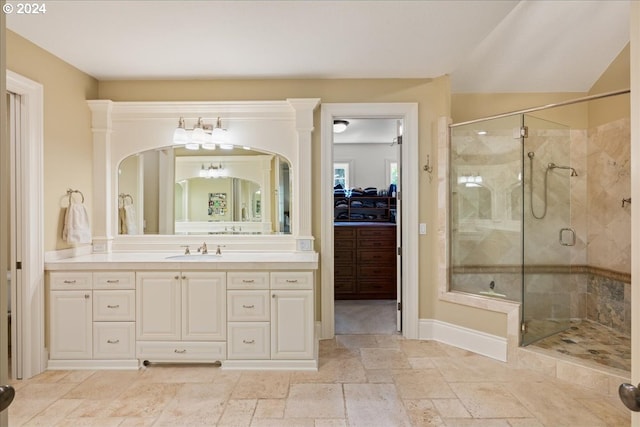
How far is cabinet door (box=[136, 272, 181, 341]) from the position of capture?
2.82 meters

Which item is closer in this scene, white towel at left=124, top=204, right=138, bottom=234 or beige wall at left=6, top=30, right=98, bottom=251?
beige wall at left=6, top=30, right=98, bottom=251

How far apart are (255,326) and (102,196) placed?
2.05 m

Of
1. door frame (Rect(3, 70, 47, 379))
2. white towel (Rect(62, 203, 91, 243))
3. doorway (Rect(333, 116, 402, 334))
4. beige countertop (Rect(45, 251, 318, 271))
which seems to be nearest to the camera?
door frame (Rect(3, 70, 47, 379))

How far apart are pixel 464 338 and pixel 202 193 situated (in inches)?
116

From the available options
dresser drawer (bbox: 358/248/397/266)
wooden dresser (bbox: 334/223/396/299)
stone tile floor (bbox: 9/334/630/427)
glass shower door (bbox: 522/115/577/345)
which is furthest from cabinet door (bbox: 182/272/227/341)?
glass shower door (bbox: 522/115/577/345)

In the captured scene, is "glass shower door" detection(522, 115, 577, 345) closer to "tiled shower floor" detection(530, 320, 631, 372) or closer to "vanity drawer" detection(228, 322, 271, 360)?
"tiled shower floor" detection(530, 320, 631, 372)

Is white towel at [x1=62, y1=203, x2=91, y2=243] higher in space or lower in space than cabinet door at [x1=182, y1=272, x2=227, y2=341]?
higher

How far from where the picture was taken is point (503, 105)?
12.5 feet

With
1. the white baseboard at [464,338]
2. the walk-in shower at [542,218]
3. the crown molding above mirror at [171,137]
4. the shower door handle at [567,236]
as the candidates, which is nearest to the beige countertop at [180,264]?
the crown molding above mirror at [171,137]

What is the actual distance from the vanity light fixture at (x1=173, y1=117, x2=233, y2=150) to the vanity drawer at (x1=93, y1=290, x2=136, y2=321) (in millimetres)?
1477

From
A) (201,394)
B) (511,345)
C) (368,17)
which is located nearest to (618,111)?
(511,345)

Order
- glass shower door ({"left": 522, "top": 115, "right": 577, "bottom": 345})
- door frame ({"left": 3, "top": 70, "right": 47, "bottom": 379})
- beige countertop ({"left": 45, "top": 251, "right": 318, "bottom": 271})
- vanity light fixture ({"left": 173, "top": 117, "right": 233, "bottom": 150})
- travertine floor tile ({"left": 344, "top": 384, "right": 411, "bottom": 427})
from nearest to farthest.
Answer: travertine floor tile ({"left": 344, "top": 384, "right": 411, "bottom": 427}) < door frame ({"left": 3, "top": 70, "right": 47, "bottom": 379}) < beige countertop ({"left": 45, "top": 251, "right": 318, "bottom": 271}) < vanity light fixture ({"left": 173, "top": 117, "right": 233, "bottom": 150}) < glass shower door ({"left": 522, "top": 115, "right": 577, "bottom": 345})

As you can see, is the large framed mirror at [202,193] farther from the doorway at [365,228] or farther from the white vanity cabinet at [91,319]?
the doorway at [365,228]

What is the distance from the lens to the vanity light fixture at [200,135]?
3324 millimetres
